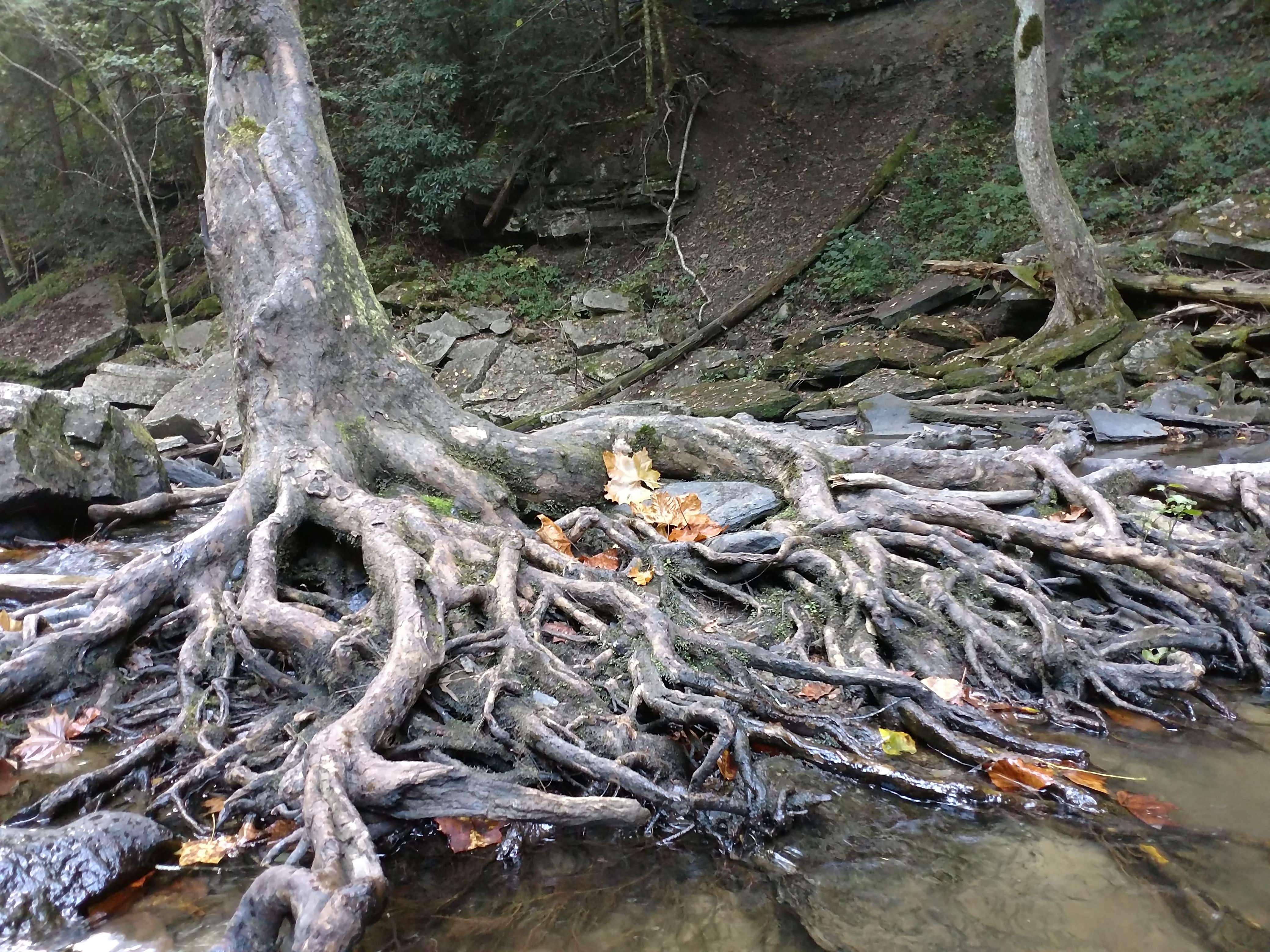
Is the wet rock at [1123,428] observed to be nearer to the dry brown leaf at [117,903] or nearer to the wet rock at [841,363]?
the wet rock at [841,363]

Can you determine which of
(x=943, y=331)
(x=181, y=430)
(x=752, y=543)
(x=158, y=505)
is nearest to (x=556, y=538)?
(x=752, y=543)

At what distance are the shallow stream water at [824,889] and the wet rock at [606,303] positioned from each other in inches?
527

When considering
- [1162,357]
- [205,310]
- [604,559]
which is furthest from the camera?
[205,310]

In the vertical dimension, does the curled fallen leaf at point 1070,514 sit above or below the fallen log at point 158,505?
above

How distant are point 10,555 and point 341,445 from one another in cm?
237

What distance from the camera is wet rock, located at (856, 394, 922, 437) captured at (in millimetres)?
8586

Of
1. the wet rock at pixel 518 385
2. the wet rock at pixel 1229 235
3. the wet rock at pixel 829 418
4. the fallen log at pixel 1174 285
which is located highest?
the wet rock at pixel 1229 235

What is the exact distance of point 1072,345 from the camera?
998 cm

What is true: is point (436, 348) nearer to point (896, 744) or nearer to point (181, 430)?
point (181, 430)

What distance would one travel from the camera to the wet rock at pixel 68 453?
553 centimetres

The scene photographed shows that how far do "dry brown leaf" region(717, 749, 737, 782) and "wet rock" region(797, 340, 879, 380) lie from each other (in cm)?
949

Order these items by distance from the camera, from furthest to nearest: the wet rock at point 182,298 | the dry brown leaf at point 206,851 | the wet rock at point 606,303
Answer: the wet rock at point 182,298 < the wet rock at point 606,303 < the dry brown leaf at point 206,851

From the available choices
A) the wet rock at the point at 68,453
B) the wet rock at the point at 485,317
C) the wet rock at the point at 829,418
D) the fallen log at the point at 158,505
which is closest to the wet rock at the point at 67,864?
the fallen log at the point at 158,505

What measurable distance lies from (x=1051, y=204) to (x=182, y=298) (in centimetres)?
1692
